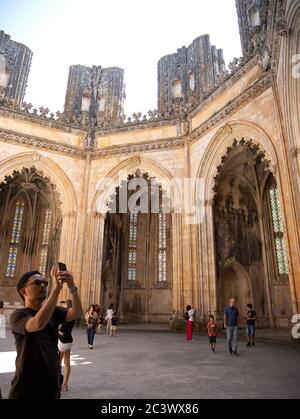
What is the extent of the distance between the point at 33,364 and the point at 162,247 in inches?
939

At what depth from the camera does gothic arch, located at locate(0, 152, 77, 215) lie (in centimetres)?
1795

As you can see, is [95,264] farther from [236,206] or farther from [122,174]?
[236,206]

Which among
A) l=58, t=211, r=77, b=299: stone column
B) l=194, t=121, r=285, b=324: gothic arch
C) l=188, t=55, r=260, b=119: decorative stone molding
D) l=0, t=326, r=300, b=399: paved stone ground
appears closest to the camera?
l=0, t=326, r=300, b=399: paved stone ground

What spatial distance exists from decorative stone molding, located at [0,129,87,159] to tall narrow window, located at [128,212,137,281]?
29.8ft

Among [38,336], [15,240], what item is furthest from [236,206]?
[38,336]

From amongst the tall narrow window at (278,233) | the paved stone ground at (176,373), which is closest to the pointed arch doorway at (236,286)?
the tall narrow window at (278,233)

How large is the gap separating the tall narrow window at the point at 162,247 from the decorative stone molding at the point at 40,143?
9.83m

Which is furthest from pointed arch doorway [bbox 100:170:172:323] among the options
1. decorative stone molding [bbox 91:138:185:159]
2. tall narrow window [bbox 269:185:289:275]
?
tall narrow window [bbox 269:185:289:275]

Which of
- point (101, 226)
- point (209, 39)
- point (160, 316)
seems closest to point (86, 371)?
point (101, 226)

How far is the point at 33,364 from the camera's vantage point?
2.14 metres

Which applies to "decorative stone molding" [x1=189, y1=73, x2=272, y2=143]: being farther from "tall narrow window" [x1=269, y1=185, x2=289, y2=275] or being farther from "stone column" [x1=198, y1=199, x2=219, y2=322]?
"tall narrow window" [x1=269, y1=185, x2=289, y2=275]

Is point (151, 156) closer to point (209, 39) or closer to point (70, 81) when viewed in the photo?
point (70, 81)

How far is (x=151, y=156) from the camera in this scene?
61.3 ft

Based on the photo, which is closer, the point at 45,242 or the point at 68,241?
the point at 68,241
